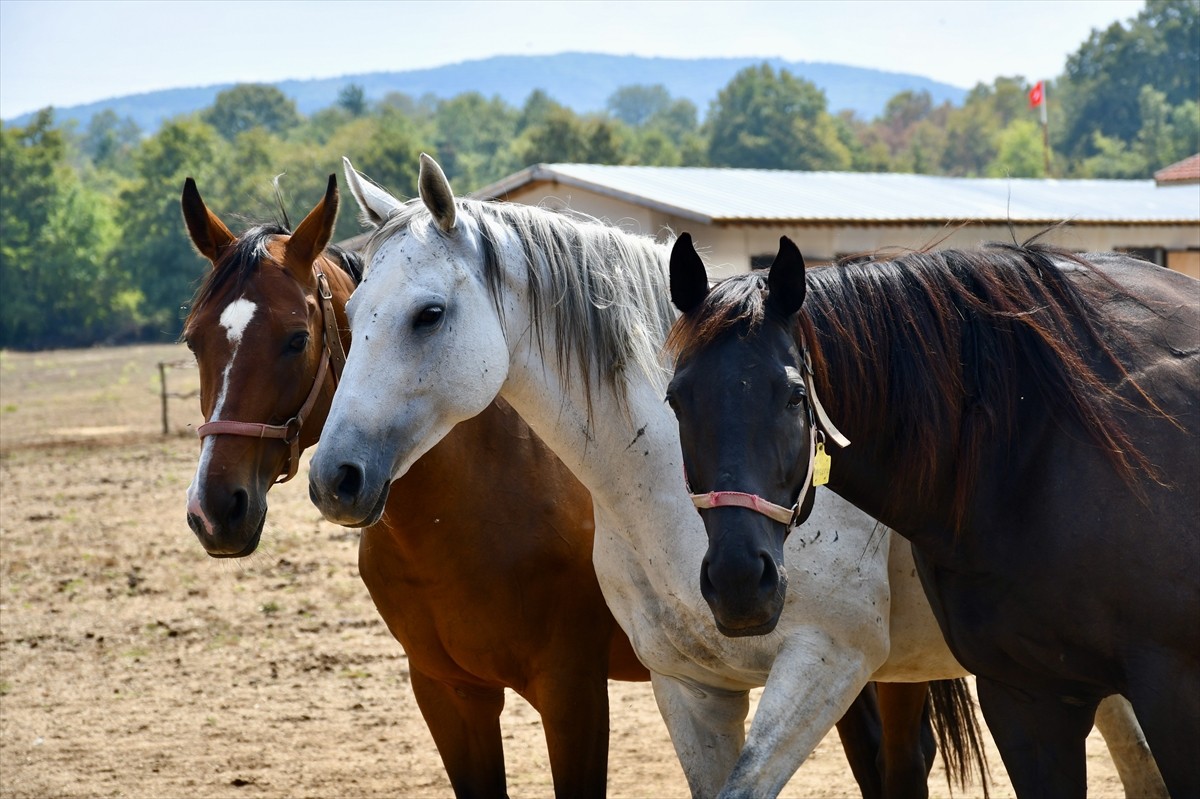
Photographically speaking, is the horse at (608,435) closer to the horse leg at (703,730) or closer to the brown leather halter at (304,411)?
the horse leg at (703,730)

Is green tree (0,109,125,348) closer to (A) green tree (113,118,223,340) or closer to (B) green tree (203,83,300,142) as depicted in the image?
(A) green tree (113,118,223,340)

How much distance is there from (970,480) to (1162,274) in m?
0.83

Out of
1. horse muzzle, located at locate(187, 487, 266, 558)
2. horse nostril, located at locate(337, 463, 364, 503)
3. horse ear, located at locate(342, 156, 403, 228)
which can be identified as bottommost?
horse muzzle, located at locate(187, 487, 266, 558)

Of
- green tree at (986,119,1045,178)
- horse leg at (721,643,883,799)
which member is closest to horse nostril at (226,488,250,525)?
horse leg at (721,643,883,799)

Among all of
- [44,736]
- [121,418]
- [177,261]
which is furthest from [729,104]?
[44,736]

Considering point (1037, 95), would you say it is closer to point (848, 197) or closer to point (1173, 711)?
point (848, 197)

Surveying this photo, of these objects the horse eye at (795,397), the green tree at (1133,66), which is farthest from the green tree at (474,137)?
the horse eye at (795,397)

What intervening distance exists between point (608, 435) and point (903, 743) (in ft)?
5.41

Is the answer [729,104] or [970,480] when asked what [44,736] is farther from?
[729,104]

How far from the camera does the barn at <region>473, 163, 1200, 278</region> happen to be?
945cm

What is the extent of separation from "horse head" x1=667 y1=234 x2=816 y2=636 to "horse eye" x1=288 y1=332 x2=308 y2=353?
47.7 inches

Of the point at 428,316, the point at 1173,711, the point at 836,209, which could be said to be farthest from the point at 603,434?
the point at 836,209

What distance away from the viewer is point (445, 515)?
3.37 metres

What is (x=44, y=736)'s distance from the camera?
5.52m
